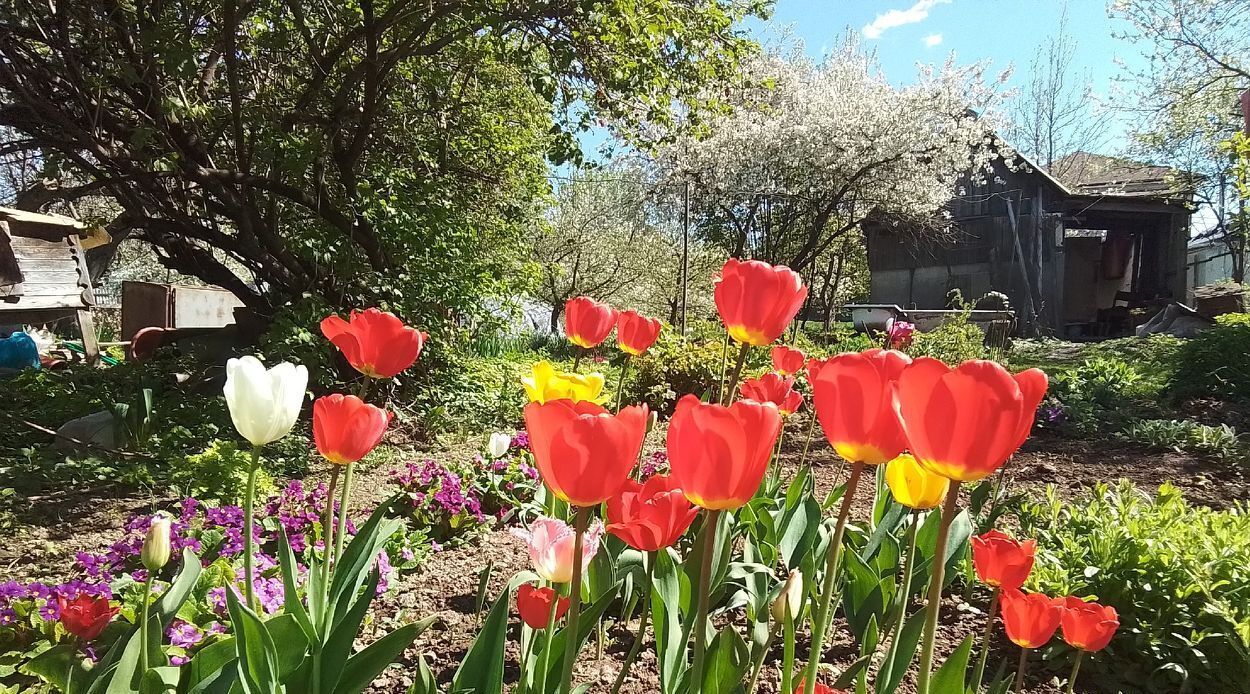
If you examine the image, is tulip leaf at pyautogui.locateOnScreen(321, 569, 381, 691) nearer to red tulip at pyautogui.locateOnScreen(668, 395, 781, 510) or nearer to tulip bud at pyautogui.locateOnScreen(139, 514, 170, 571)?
tulip bud at pyautogui.locateOnScreen(139, 514, 170, 571)

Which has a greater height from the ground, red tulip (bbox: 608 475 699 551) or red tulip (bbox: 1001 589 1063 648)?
red tulip (bbox: 608 475 699 551)

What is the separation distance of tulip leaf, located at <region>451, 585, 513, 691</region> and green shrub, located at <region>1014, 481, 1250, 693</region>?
62.2 inches

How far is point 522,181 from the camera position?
7.15 m

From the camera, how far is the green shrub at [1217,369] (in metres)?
6.21

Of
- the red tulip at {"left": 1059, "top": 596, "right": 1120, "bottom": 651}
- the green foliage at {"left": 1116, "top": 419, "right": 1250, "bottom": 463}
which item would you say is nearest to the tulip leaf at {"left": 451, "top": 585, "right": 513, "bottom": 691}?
the red tulip at {"left": 1059, "top": 596, "right": 1120, "bottom": 651}

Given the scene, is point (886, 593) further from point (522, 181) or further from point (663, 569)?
point (522, 181)

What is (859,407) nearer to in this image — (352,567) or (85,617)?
(352,567)

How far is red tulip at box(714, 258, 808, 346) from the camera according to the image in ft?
4.34

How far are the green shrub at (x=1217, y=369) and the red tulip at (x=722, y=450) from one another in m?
7.41

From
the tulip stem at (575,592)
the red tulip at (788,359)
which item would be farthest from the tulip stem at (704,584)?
the red tulip at (788,359)

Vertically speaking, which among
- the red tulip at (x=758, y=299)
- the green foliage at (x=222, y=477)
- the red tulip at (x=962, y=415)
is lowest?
the green foliage at (x=222, y=477)

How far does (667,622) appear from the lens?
4.09 ft

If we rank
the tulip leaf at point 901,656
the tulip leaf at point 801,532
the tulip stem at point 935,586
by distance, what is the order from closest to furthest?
the tulip stem at point 935,586 → the tulip leaf at point 901,656 → the tulip leaf at point 801,532

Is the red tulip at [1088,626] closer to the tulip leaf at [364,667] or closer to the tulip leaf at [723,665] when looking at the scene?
the tulip leaf at [723,665]
